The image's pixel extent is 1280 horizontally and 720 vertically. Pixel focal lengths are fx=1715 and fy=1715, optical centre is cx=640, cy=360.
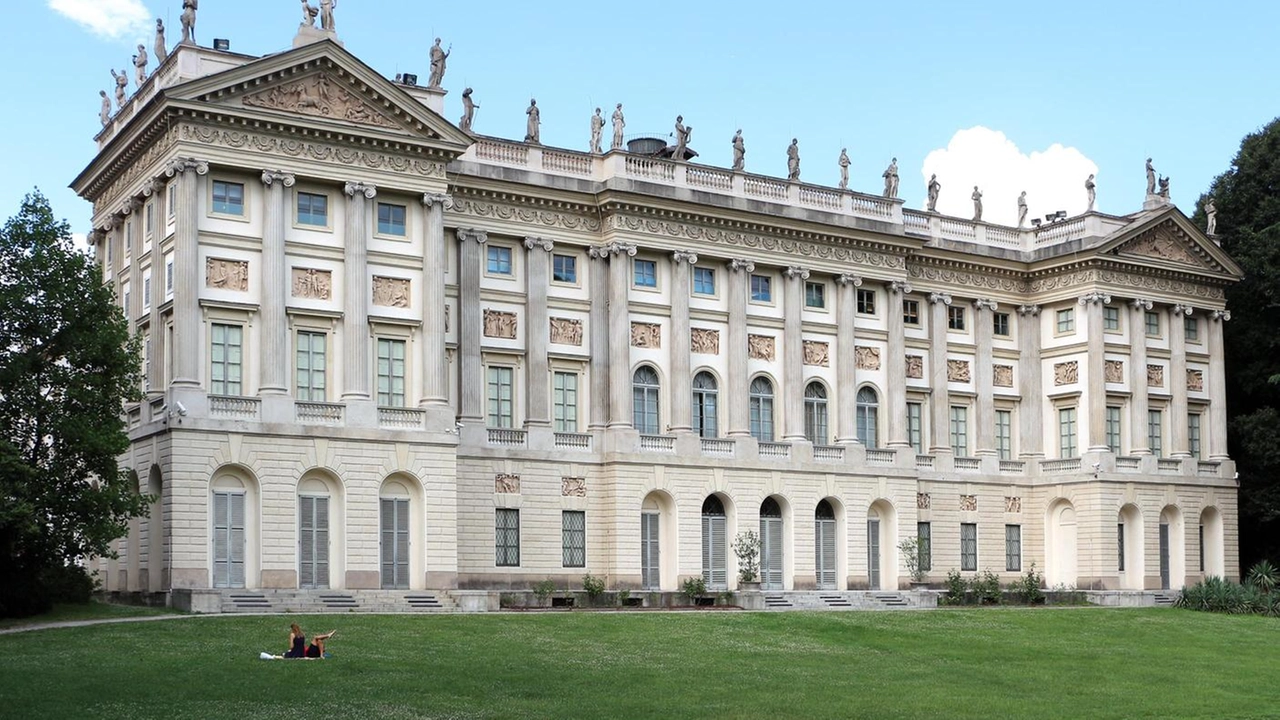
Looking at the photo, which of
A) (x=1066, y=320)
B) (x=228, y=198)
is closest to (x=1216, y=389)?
(x=1066, y=320)

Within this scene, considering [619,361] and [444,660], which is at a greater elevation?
[619,361]

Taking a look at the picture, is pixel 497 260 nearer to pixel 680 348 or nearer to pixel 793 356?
pixel 680 348

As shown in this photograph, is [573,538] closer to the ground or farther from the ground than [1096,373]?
closer to the ground

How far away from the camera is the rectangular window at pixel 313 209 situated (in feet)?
152

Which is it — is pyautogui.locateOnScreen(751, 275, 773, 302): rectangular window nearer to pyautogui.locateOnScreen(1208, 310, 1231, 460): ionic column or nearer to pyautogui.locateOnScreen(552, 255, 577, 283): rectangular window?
pyautogui.locateOnScreen(552, 255, 577, 283): rectangular window

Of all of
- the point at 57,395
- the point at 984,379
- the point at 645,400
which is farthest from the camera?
the point at 984,379

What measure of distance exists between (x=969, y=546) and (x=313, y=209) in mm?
27724

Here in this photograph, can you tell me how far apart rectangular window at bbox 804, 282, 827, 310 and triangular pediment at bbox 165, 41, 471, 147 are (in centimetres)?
1469

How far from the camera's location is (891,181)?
6059cm

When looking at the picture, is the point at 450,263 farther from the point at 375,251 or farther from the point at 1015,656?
the point at 1015,656

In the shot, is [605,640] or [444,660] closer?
[444,660]

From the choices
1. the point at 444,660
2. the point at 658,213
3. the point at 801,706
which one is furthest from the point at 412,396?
the point at 801,706

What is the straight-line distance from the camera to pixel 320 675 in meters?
29.6

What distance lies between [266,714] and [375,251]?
23288 millimetres
